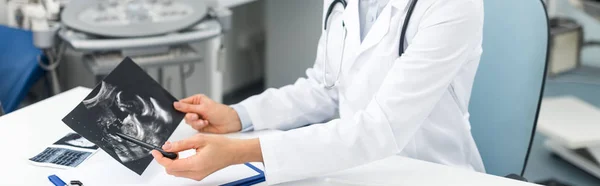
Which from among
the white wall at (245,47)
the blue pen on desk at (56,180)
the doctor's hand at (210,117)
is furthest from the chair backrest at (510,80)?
the white wall at (245,47)

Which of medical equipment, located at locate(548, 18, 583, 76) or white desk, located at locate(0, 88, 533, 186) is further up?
white desk, located at locate(0, 88, 533, 186)

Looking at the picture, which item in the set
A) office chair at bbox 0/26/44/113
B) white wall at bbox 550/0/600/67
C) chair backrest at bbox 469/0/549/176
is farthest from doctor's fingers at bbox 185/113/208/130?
white wall at bbox 550/0/600/67

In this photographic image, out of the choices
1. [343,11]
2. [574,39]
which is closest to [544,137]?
[574,39]

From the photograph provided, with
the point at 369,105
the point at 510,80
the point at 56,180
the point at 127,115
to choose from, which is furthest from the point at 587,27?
the point at 56,180

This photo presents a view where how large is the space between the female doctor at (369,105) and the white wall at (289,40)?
3.46 feet

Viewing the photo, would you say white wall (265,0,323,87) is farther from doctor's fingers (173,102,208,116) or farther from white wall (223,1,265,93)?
doctor's fingers (173,102,208,116)

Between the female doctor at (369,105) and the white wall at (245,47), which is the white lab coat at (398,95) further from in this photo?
the white wall at (245,47)

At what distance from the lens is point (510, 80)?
1281 mm

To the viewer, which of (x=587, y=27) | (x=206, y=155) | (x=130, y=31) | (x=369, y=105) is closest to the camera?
(x=206, y=155)

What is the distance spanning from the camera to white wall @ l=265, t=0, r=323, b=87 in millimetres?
2449

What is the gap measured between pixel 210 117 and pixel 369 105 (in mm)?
300

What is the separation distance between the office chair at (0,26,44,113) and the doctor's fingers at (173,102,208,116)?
0.75 metres

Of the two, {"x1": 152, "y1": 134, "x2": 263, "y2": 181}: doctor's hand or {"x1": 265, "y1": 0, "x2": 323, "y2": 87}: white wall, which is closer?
{"x1": 152, "y1": 134, "x2": 263, "y2": 181}: doctor's hand

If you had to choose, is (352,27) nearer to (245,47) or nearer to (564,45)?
(245,47)
